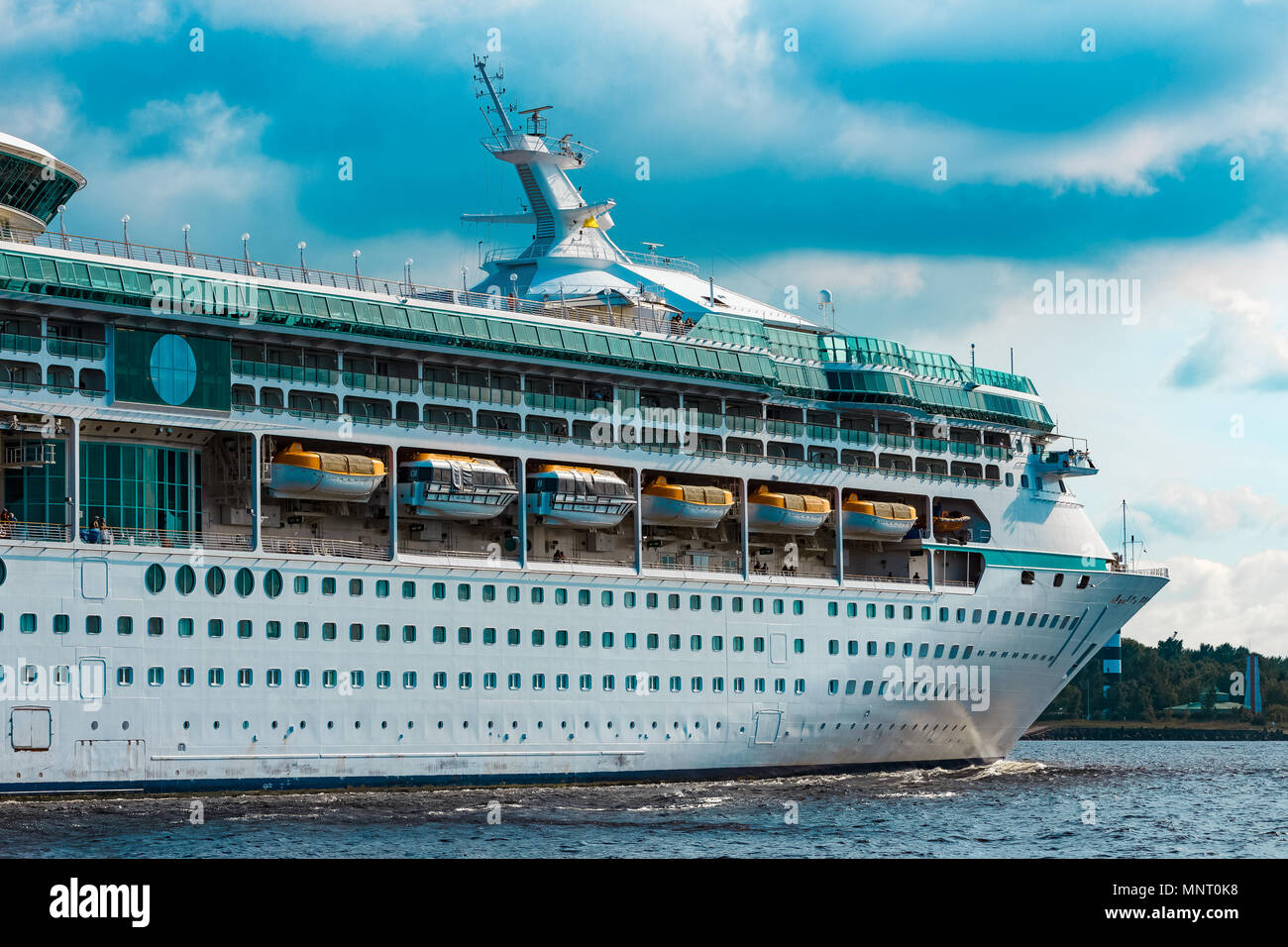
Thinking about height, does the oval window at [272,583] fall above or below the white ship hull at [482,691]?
above

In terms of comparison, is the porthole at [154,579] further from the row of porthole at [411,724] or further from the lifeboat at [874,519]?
the lifeboat at [874,519]

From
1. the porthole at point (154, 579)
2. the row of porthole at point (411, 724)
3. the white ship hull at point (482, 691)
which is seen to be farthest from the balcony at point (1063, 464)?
the porthole at point (154, 579)

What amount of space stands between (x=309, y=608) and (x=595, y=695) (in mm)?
9143

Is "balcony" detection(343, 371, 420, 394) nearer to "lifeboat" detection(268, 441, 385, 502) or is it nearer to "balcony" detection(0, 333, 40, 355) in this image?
"lifeboat" detection(268, 441, 385, 502)

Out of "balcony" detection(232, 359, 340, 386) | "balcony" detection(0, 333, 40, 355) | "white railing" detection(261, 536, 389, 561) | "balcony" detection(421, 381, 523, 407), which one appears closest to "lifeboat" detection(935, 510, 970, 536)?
"balcony" detection(421, 381, 523, 407)

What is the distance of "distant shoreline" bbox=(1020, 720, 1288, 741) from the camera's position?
144500 mm

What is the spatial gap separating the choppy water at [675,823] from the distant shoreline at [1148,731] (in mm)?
96158

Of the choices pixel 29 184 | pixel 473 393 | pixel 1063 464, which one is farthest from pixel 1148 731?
pixel 29 184

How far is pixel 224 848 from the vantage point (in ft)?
101

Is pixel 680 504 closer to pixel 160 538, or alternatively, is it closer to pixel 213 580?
pixel 213 580

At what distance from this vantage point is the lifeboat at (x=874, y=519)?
54969 mm

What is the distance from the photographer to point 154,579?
38438 mm

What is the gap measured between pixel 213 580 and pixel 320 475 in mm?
4147
